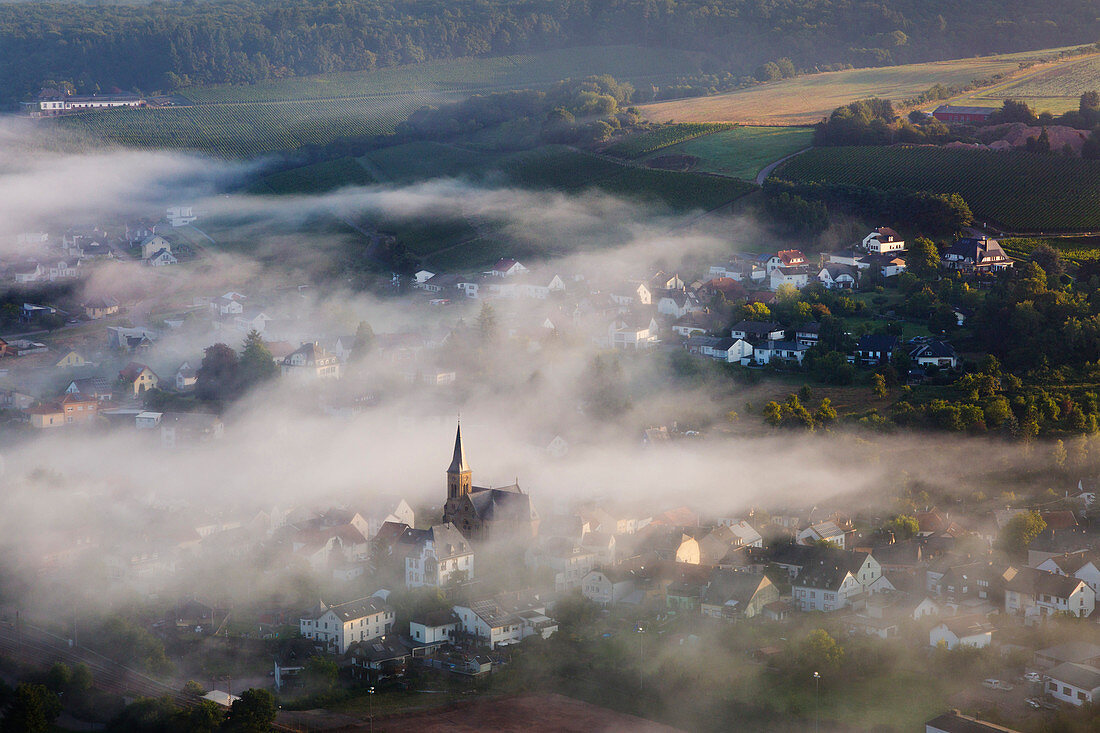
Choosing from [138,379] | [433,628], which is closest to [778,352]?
[433,628]

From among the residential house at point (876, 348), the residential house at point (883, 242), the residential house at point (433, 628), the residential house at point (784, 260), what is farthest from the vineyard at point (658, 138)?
the residential house at point (433, 628)

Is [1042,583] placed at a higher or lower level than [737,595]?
lower

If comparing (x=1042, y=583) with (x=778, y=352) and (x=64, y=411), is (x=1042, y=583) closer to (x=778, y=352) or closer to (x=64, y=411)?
(x=778, y=352)

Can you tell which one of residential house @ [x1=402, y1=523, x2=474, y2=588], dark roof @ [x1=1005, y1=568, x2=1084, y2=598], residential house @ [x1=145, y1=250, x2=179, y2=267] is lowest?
dark roof @ [x1=1005, y1=568, x2=1084, y2=598]

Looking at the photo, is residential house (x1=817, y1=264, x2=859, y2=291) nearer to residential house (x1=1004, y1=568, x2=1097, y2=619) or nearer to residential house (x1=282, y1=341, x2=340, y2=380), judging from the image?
residential house (x1=282, y1=341, x2=340, y2=380)

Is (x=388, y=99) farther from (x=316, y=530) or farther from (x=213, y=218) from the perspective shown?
(x=316, y=530)

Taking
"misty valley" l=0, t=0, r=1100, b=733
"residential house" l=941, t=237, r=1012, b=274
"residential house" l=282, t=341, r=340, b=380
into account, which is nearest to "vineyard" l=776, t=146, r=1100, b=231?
"misty valley" l=0, t=0, r=1100, b=733
